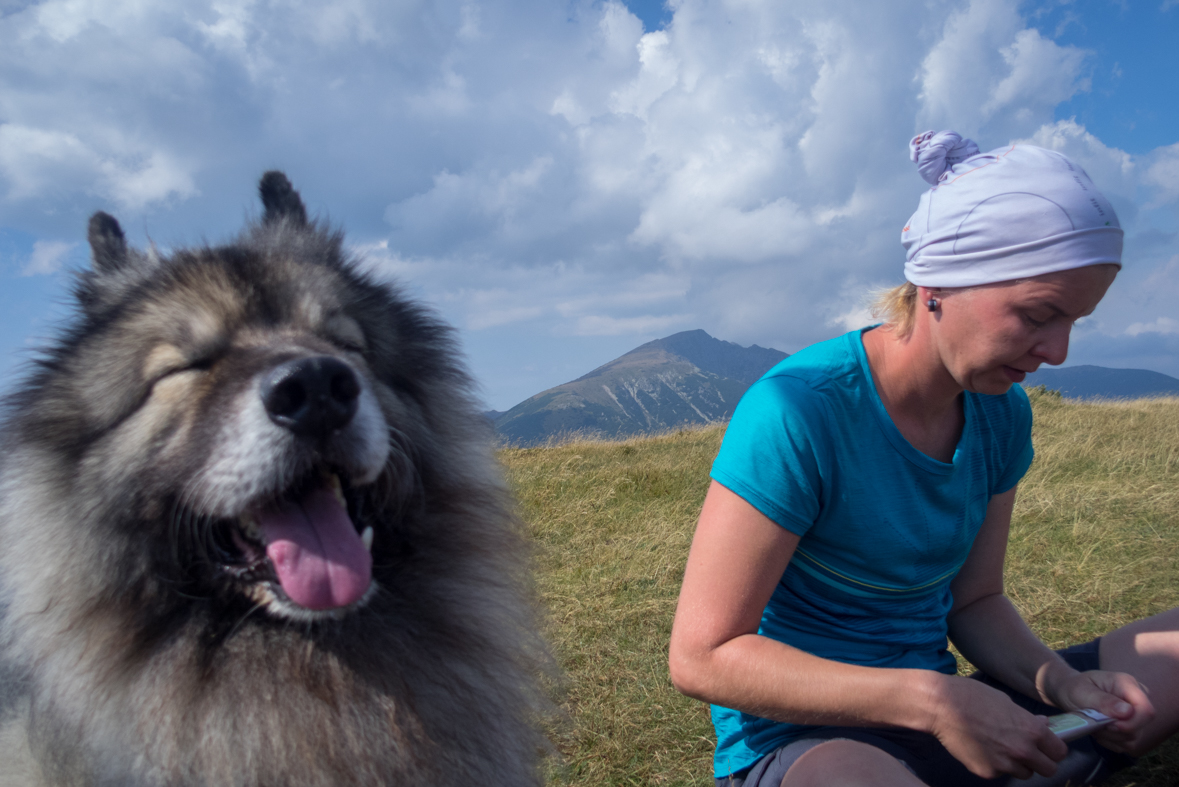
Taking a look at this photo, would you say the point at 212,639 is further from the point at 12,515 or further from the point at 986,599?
the point at 986,599

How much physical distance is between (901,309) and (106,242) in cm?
253

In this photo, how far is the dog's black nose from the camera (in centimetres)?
162

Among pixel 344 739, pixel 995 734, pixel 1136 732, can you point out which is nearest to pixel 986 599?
pixel 1136 732

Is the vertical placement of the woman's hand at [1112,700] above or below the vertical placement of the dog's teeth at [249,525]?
below

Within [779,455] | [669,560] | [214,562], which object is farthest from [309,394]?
[669,560]

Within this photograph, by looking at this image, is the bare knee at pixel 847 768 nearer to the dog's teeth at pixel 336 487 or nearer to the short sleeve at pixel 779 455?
the short sleeve at pixel 779 455

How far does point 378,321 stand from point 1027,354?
190cm

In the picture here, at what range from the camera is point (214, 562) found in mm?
1782

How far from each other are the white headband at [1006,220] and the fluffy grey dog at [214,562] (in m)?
1.63

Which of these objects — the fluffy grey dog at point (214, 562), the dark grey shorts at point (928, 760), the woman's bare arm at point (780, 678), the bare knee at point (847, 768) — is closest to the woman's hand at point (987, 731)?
the woman's bare arm at point (780, 678)

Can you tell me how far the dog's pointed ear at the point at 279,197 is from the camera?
2510 mm

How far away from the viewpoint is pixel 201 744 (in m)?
1.71

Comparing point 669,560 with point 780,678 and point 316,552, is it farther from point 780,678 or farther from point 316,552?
point 316,552

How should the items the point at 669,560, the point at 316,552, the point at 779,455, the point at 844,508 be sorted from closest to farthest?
the point at 316,552 → the point at 779,455 → the point at 844,508 → the point at 669,560
